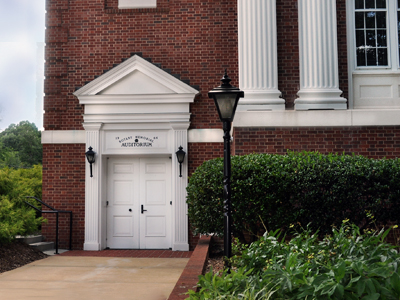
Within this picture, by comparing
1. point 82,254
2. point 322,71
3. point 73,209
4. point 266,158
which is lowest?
point 82,254

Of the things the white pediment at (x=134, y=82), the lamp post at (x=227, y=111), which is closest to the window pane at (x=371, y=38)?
the white pediment at (x=134, y=82)

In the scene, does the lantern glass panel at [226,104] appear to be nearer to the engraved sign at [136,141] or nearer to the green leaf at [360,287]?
the green leaf at [360,287]

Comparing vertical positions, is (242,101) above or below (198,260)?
above

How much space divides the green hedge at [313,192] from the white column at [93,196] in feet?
16.0

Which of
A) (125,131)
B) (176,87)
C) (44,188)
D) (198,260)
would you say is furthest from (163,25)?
(198,260)

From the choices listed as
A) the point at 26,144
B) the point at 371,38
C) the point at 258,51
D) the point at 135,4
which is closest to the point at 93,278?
the point at 258,51

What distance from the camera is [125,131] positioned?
1129 centimetres

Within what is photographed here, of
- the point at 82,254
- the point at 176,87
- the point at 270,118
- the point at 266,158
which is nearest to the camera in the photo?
the point at 266,158

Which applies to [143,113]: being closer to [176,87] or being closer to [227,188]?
[176,87]

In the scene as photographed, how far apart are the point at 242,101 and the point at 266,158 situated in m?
2.24

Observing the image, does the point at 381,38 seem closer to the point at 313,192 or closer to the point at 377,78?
the point at 377,78

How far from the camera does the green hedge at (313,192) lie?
22.7 ft

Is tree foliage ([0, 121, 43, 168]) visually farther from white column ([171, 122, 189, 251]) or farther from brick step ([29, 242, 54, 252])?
white column ([171, 122, 189, 251])

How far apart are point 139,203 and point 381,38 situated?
7.04m
